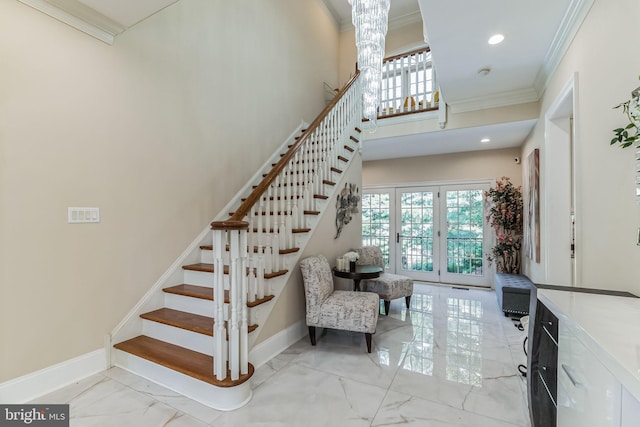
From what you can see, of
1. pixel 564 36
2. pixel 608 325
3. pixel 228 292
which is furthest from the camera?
pixel 564 36

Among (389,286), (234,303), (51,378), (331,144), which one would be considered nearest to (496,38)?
(331,144)

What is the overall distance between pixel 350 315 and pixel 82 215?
2.46 m

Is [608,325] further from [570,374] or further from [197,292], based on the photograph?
[197,292]

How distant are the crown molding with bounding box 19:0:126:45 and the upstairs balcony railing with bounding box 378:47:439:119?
12.5ft

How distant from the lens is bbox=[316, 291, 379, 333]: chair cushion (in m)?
2.70

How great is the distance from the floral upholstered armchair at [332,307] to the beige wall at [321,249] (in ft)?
0.63

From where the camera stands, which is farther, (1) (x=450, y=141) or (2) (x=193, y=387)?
(1) (x=450, y=141)

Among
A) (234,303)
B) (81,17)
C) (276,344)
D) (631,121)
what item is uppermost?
(81,17)

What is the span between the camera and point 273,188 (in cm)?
295

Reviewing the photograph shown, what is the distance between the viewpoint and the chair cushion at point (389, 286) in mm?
3791

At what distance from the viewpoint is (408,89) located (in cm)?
522

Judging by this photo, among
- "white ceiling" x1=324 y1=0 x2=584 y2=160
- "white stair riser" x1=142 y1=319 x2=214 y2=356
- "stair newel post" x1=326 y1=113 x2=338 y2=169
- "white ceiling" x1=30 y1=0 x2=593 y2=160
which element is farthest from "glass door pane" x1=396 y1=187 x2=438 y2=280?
"white stair riser" x1=142 y1=319 x2=214 y2=356

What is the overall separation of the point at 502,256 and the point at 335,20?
613 cm

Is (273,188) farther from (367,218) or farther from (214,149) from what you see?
(367,218)
